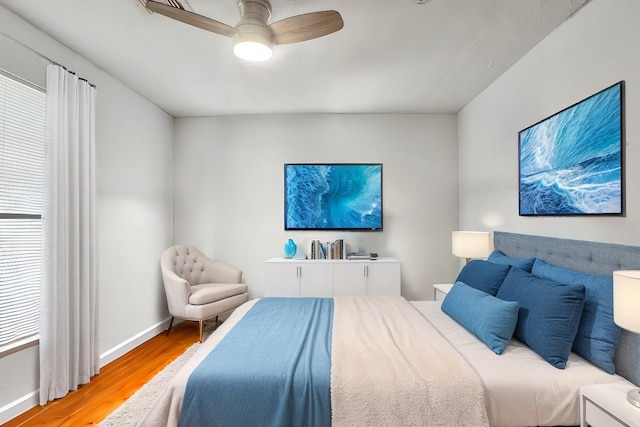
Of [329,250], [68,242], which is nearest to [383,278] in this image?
[329,250]

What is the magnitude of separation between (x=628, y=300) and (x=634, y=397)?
420 millimetres

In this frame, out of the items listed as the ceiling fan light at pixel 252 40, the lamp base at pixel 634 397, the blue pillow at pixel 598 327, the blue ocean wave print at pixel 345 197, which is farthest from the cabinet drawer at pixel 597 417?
the blue ocean wave print at pixel 345 197

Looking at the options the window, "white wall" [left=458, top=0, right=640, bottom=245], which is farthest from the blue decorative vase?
the window

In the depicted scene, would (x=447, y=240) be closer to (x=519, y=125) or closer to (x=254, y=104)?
(x=519, y=125)

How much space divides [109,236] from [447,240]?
3.81 metres

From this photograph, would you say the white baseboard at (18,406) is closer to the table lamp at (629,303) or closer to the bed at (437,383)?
the bed at (437,383)

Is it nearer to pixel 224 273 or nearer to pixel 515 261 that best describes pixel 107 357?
pixel 224 273

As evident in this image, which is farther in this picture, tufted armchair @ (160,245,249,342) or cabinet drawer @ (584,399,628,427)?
tufted armchair @ (160,245,249,342)

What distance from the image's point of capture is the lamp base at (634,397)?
4.03 ft

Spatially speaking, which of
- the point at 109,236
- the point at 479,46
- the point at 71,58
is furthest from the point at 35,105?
the point at 479,46

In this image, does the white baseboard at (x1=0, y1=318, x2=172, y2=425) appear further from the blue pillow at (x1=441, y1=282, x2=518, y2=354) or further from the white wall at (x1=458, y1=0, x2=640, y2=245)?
the white wall at (x1=458, y1=0, x2=640, y2=245)

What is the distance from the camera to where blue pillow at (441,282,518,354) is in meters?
1.71

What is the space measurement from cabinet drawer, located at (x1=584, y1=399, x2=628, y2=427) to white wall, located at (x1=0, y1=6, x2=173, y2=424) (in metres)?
3.23

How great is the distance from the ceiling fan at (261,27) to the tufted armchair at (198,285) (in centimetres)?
245
